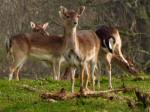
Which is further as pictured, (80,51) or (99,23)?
(99,23)

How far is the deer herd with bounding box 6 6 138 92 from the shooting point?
13.9 metres

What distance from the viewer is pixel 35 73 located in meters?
28.7

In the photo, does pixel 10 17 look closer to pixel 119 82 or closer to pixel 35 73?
pixel 35 73

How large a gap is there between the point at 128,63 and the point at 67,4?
850cm

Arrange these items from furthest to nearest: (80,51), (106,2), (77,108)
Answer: (106,2) < (80,51) < (77,108)

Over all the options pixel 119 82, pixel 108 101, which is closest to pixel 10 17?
pixel 119 82

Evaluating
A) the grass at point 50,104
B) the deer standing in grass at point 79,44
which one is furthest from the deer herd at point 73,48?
the grass at point 50,104

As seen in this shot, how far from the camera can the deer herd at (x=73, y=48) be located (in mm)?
13859

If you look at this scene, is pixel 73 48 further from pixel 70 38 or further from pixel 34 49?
pixel 34 49

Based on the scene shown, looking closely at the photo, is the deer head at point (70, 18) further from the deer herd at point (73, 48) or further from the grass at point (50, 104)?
the grass at point (50, 104)

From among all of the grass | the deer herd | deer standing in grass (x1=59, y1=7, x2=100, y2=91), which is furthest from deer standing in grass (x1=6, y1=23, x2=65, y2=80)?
the grass

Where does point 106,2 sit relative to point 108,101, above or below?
above

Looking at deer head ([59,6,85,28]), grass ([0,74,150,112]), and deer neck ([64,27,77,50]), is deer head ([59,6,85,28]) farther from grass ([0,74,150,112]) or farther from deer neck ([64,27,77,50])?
grass ([0,74,150,112])

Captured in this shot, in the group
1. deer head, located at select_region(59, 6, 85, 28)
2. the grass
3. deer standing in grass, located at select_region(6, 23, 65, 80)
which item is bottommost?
the grass
